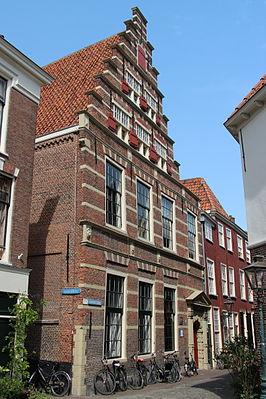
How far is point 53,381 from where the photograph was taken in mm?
13078

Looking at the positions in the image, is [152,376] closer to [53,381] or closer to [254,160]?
[53,381]

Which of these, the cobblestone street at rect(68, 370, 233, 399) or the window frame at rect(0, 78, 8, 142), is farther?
the cobblestone street at rect(68, 370, 233, 399)

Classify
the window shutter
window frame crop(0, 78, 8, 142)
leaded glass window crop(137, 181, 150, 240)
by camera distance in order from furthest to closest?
the window shutter → leaded glass window crop(137, 181, 150, 240) → window frame crop(0, 78, 8, 142)

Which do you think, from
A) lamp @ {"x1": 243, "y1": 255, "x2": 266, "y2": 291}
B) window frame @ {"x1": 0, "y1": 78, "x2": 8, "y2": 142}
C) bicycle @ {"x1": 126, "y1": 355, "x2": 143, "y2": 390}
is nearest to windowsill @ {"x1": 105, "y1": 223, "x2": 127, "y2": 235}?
bicycle @ {"x1": 126, "y1": 355, "x2": 143, "y2": 390}

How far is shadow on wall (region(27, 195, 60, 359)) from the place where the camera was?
14.6 meters

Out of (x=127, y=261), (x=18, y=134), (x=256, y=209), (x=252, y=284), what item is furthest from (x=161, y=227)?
(x=252, y=284)

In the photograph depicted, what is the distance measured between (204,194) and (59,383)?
2012 cm

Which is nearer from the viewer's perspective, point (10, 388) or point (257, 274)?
point (10, 388)

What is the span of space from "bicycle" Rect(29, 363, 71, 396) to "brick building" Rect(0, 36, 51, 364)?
2741mm

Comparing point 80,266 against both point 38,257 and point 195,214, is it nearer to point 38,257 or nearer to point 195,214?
point 38,257

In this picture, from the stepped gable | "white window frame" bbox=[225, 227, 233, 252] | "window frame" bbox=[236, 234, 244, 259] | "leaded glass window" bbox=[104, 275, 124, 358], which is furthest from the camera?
"window frame" bbox=[236, 234, 244, 259]

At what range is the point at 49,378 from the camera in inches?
523

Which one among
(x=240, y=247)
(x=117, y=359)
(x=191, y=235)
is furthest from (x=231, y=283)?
(x=117, y=359)

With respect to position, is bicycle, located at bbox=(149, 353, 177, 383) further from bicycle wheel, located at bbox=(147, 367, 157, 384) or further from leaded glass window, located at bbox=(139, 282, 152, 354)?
leaded glass window, located at bbox=(139, 282, 152, 354)
